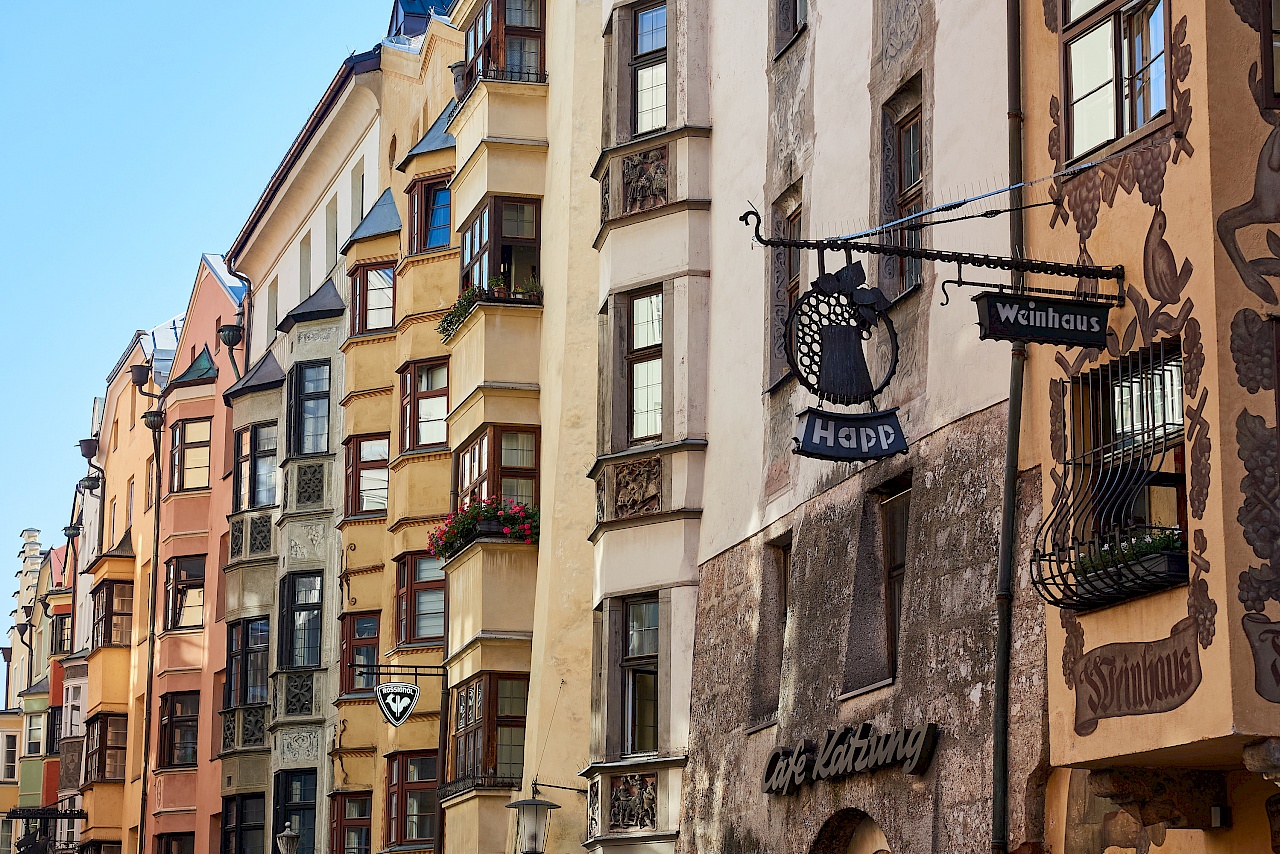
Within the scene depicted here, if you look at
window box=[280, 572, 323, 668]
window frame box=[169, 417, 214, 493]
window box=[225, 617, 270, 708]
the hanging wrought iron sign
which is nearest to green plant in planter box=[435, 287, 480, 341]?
window box=[280, 572, 323, 668]

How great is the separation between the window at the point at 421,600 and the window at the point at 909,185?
1638cm

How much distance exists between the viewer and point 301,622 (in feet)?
133

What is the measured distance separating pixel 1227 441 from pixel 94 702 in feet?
147

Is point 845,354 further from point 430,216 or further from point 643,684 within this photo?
point 430,216

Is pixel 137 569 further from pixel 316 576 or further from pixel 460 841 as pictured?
pixel 460 841

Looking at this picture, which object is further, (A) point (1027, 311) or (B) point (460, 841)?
(B) point (460, 841)

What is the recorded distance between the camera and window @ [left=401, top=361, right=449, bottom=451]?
34688mm

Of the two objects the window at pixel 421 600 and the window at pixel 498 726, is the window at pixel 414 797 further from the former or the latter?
the window at pixel 498 726

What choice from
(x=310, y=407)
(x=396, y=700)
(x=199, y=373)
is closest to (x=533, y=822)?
(x=396, y=700)

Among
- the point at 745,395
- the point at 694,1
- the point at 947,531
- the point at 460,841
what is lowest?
the point at 460,841

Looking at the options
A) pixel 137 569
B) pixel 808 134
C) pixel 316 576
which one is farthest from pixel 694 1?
pixel 137 569

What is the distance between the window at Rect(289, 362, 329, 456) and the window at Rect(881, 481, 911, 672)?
2391 centimetres

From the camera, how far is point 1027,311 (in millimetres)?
13844

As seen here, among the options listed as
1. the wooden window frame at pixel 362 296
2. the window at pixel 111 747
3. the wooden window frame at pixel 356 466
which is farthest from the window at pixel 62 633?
the wooden window frame at pixel 362 296
